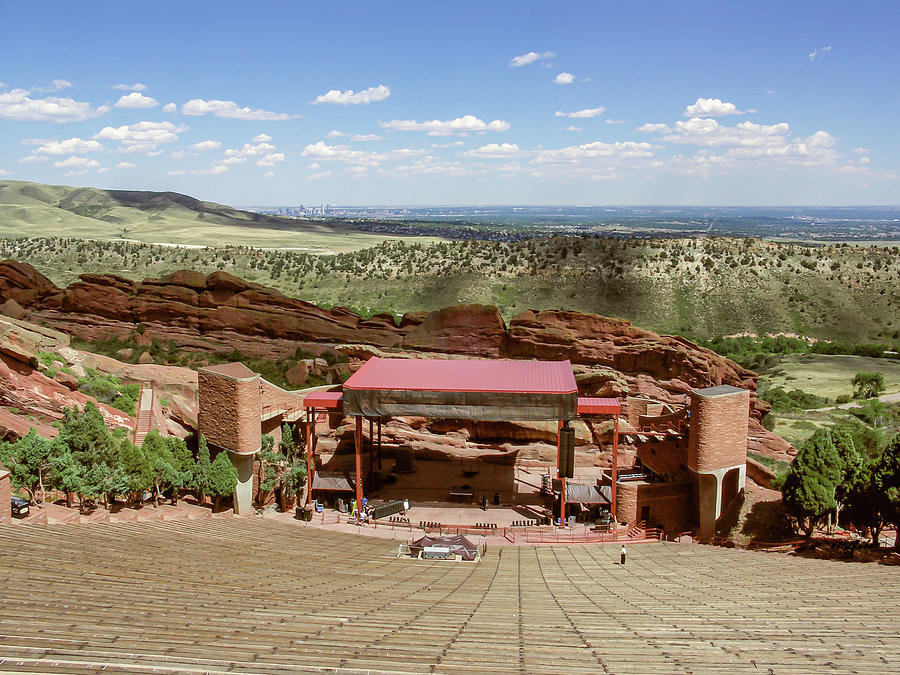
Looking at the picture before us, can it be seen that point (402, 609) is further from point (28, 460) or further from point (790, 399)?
point (790, 399)

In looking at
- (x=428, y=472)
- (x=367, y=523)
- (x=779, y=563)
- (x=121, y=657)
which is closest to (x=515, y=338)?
(x=428, y=472)

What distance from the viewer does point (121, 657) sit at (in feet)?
31.1

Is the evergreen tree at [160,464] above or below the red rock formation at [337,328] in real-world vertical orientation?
below

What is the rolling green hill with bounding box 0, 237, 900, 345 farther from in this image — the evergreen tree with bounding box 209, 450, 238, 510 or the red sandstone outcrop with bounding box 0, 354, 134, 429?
the evergreen tree with bounding box 209, 450, 238, 510

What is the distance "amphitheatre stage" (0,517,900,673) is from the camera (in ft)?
34.0

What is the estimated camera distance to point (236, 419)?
27297mm

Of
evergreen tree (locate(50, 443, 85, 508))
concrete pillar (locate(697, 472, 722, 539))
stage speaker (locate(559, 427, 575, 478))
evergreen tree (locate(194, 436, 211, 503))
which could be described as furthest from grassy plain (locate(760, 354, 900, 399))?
evergreen tree (locate(50, 443, 85, 508))

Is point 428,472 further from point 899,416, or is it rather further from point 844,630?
point 899,416

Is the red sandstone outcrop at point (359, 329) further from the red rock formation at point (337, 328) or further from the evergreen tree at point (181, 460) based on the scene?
the evergreen tree at point (181, 460)

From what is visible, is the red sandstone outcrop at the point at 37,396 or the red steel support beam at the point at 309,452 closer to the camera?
the red steel support beam at the point at 309,452

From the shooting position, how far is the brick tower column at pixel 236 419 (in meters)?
27.2

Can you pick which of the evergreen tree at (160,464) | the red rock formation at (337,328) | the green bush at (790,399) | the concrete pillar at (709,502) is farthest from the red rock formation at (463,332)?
the evergreen tree at (160,464)

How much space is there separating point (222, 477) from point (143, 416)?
7.23m

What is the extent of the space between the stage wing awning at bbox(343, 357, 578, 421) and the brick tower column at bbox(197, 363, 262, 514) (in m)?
3.82
